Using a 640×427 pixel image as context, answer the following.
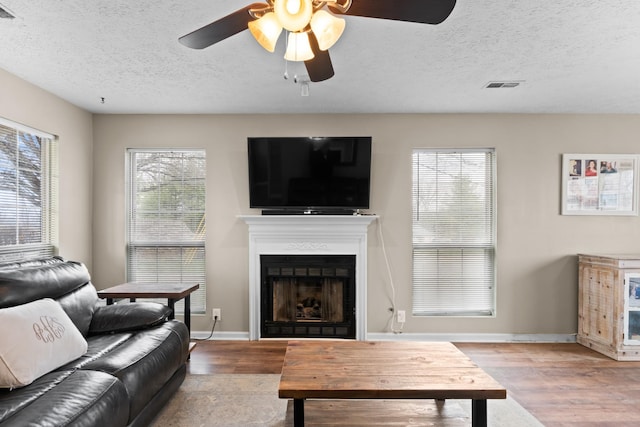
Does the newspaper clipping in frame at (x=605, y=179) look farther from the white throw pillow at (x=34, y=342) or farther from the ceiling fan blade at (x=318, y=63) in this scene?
the white throw pillow at (x=34, y=342)

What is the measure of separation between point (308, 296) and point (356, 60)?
8.14ft

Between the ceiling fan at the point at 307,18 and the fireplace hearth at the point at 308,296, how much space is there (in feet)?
8.86

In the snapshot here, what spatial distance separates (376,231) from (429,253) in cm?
65

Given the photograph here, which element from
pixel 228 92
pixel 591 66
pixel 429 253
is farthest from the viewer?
pixel 429 253

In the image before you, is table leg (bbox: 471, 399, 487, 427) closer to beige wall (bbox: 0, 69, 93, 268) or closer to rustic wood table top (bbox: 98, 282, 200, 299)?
rustic wood table top (bbox: 98, 282, 200, 299)

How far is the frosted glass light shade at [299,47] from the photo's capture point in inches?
62.8

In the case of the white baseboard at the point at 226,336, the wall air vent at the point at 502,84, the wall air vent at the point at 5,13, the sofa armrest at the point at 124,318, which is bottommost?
the white baseboard at the point at 226,336

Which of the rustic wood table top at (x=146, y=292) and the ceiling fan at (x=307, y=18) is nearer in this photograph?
the ceiling fan at (x=307, y=18)

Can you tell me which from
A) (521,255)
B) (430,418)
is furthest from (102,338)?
(521,255)

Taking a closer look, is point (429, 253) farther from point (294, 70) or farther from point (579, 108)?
point (294, 70)

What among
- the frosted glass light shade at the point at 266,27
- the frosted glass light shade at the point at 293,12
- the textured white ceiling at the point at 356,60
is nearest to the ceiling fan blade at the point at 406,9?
the frosted glass light shade at the point at 293,12

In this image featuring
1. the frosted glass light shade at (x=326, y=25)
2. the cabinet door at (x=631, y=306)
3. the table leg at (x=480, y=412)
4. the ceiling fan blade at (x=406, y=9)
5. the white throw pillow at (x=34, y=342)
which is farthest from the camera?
the cabinet door at (x=631, y=306)

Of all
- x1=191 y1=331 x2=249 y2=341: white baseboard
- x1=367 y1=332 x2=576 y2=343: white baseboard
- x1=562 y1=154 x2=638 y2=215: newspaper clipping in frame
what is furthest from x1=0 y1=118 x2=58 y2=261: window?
x1=562 y1=154 x2=638 y2=215: newspaper clipping in frame

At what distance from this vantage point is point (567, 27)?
89.6 inches
